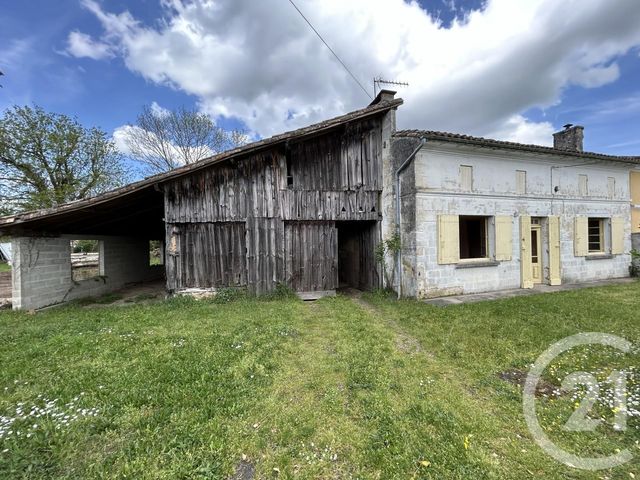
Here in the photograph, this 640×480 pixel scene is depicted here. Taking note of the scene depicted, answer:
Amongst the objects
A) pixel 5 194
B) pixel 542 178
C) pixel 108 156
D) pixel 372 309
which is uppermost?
pixel 108 156

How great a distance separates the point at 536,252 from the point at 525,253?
1.27 meters

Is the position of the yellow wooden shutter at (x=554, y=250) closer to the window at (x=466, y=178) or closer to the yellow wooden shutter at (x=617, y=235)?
the yellow wooden shutter at (x=617, y=235)

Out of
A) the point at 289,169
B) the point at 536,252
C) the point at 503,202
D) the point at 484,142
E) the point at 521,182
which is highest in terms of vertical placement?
the point at 484,142

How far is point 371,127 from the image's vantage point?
8.66m

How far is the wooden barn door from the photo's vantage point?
8.27m

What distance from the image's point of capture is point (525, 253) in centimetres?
886

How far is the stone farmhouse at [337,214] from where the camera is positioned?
25.2ft

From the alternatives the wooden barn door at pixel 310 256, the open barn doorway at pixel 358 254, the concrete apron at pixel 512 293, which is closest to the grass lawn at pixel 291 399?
the concrete apron at pixel 512 293

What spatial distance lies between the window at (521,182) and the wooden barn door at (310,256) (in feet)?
20.2

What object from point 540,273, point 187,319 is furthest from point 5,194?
point 540,273

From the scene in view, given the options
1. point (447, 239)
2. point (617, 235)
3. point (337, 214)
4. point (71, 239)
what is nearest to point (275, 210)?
point (337, 214)

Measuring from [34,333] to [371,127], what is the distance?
30.9ft

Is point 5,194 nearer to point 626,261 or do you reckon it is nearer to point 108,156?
point 108,156

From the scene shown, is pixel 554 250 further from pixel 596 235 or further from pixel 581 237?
pixel 596 235
